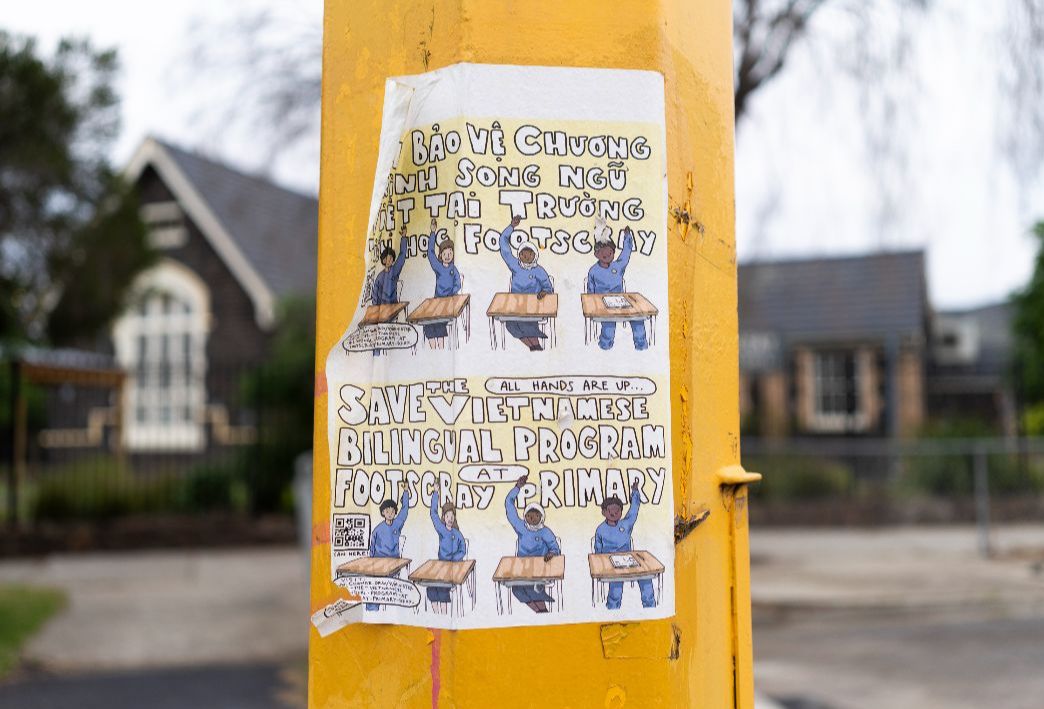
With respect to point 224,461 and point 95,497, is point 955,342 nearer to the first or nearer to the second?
point 224,461

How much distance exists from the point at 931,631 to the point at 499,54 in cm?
756

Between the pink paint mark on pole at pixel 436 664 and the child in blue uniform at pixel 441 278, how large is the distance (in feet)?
1.86

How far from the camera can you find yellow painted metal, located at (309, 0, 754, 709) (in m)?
1.96

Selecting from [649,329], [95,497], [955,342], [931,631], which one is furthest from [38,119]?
[955,342]

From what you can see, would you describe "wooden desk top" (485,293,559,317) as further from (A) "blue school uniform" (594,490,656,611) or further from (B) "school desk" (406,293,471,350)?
(A) "blue school uniform" (594,490,656,611)

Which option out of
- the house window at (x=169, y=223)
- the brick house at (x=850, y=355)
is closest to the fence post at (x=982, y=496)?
the brick house at (x=850, y=355)

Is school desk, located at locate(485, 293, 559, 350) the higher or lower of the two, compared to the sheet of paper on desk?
higher

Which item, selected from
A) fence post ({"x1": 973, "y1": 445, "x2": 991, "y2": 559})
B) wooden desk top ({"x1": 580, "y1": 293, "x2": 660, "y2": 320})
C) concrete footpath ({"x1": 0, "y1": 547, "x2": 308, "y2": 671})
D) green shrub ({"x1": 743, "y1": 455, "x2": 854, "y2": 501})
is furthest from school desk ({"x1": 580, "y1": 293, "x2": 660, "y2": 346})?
green shrub ({"x1": 743, "y1": 455, "x2": 854, "y2": 501})

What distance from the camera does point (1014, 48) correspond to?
25.9 ft

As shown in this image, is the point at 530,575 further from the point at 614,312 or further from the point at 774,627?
the point at 774,627

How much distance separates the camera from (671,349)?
209 cm

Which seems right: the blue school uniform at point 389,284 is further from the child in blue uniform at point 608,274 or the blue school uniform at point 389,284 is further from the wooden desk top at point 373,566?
the wooden desk top at point 373,566

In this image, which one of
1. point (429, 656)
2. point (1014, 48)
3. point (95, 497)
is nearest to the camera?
point (429, 656)

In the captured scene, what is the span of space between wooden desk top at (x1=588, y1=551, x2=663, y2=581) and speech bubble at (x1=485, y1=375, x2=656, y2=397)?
1.04 feet
